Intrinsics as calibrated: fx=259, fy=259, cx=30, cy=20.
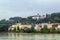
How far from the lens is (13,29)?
4119 cm

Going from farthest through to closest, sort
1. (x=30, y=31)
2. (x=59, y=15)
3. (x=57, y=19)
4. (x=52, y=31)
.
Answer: (x=59, y=15)
(x=57, y=19)
(x=30, y=31)
(x=52, y=31)

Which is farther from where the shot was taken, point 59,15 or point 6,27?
point 59,15

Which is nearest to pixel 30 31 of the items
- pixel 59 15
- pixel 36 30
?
pixel 36 30

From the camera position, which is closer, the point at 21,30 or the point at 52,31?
the point at 52,31

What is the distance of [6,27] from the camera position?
4303 centimetres

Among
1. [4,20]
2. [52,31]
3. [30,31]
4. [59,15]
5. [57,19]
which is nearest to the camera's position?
[52,31]

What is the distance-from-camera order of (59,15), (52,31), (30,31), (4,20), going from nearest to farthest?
(52,31)
(30,31)
(59,15)
(4,20)

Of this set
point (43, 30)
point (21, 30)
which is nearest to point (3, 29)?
point (21, 30)

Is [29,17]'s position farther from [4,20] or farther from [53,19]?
[53,19]

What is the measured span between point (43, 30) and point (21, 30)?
13.5 feet

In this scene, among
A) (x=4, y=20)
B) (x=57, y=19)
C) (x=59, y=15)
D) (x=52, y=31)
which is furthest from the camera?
(x=4, y=20)

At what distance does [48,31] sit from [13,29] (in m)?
8.19

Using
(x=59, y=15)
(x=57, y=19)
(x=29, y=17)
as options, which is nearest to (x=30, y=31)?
(x=57, y=19)

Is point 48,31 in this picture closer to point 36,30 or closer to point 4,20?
point 36,30
